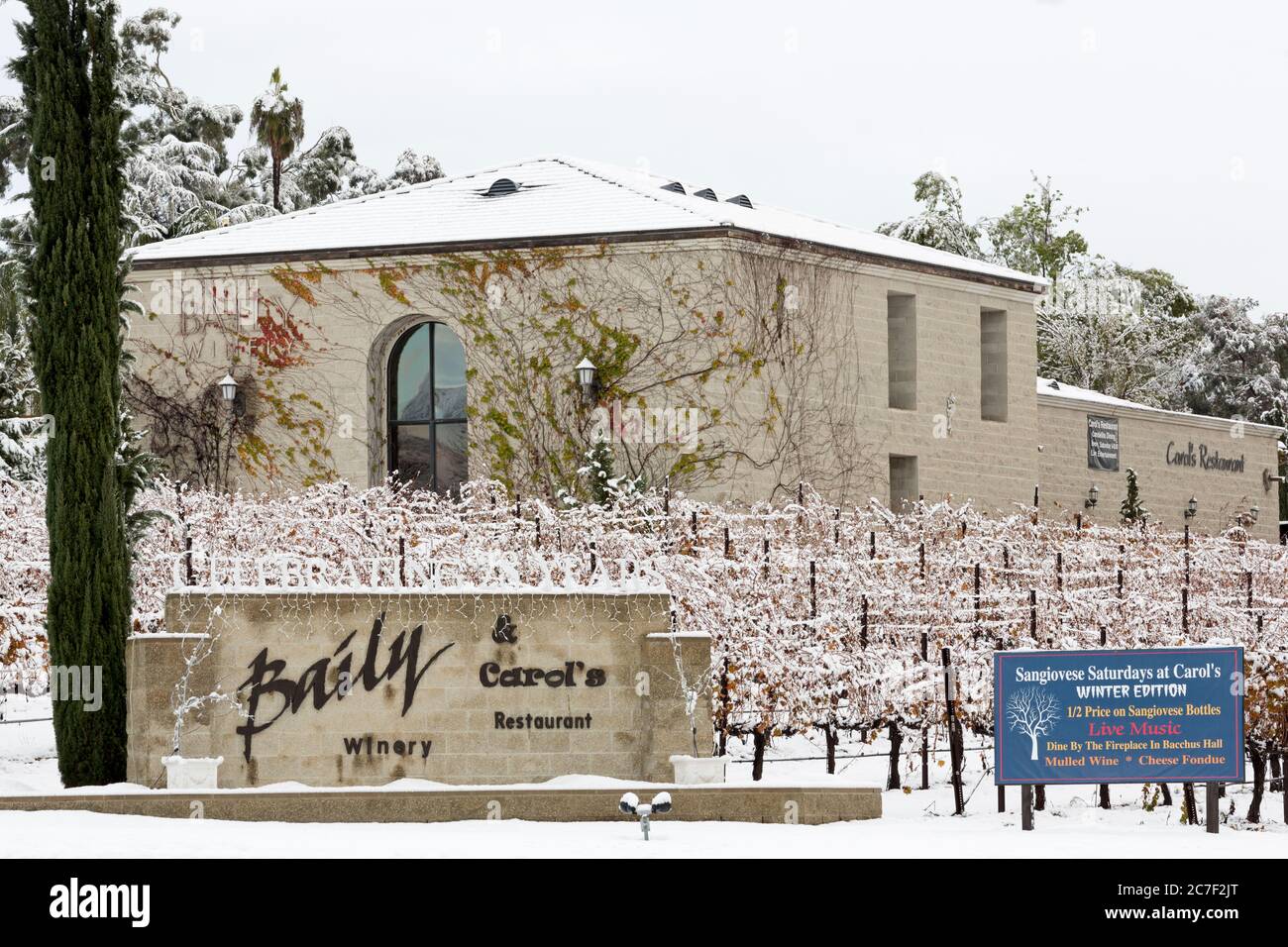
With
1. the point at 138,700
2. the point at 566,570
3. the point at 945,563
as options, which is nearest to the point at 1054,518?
the point at 945,563

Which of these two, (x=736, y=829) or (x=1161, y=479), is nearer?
(x=736, y=829)

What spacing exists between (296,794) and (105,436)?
14.7 ft

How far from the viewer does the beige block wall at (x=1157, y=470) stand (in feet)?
129

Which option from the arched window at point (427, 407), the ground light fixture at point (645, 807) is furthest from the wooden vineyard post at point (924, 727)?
the arched window at point (427, 407)

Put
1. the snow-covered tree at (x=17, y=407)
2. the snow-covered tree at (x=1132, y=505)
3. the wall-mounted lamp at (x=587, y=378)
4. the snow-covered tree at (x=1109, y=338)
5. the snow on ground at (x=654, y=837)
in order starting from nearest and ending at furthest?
1. the snow on ground at (x=654, y=837)
2. the snow-covered tree at (x=17, y=407)
3. the wall-mounted lamp at (x=587, y=378)
4. the snow-covered tree at (x=1132, y=505)
5. the snow-covered tree at (x=1109, y=338)

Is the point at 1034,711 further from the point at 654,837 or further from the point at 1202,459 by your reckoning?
the point at 1202,459

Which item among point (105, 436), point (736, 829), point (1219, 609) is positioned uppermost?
point (105, 436)

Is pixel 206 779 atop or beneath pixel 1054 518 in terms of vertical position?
beneath

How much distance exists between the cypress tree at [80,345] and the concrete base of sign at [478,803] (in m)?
1.93

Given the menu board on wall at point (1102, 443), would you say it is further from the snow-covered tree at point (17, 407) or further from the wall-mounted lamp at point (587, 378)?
the snow-covered tree at point (17, 407)

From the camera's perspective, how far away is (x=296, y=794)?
15930mm

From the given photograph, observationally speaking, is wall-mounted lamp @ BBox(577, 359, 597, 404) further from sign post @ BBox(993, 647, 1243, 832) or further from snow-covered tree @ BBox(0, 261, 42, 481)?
sign post @ BBox(993, 647, 1243, 832)
